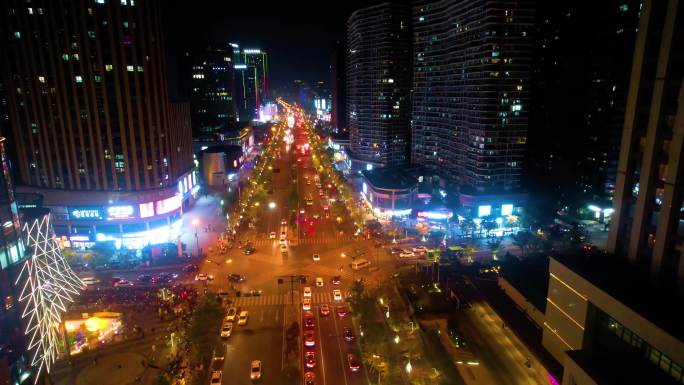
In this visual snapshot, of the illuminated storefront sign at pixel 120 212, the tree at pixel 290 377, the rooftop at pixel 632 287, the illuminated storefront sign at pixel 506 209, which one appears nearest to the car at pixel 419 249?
the illuminated storefront sign at pixel 506 209

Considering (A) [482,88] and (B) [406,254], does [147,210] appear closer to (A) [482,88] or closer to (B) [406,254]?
(B) [406,254]

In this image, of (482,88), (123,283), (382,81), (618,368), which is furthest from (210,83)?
(618,368)

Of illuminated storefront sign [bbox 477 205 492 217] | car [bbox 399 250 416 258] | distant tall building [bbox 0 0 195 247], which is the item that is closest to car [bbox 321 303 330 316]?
car [bbox 399 250 416 258]

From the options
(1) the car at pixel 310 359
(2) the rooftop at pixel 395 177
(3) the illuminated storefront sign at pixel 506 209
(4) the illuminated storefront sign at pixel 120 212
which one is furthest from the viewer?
(2) the rooftop at pixel 395 177

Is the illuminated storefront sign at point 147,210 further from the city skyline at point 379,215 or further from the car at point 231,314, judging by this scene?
the car at point 231,314

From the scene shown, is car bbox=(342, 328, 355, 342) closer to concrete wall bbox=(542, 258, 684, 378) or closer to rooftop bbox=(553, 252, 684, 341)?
concrete wall bbox=(542, 258, 684, 378)

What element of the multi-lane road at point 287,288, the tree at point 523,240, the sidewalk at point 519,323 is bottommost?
the multi-lane road at point 287,288

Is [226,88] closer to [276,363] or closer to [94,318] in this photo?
[94,318]
